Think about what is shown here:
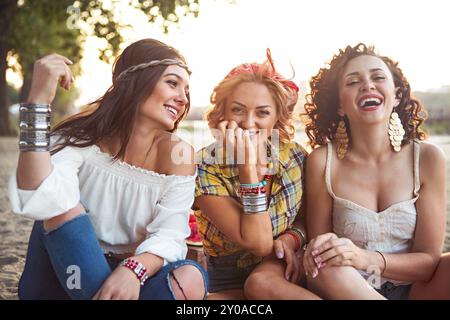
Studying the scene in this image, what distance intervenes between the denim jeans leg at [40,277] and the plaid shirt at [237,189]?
0.76 metres

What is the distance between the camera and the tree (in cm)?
805

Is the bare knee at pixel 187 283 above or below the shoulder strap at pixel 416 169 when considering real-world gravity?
below

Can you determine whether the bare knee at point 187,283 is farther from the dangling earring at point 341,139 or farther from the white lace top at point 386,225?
the dangling earring at point 341,139

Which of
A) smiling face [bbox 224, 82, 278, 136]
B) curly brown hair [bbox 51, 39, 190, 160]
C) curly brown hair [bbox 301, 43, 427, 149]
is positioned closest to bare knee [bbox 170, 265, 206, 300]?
curly brown hair [bbox 51, 39, 190, 160]

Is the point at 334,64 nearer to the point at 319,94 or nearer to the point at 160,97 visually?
the point at 319,94

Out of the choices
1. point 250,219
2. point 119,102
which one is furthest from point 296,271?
point 119,102

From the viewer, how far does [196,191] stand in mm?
2490

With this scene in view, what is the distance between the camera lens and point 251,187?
7.61 ft

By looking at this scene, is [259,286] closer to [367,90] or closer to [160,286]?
[160,286]

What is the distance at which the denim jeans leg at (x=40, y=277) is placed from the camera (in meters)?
A: 2.18

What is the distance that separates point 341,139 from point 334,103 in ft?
0.68

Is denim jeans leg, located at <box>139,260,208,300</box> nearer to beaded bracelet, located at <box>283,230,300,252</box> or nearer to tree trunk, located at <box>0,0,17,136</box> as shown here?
beaded bracelet, located at <box>283,230,300,252</box>

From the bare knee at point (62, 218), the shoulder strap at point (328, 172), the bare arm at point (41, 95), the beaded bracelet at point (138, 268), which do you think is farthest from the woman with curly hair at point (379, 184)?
the bare arm at point (41, 95)

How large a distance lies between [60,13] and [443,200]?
33.7ft
